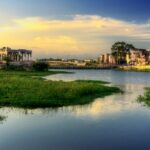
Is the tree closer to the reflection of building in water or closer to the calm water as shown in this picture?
the reflection of building in water

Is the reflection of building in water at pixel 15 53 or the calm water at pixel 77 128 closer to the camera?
the calm water at pixel 77 128

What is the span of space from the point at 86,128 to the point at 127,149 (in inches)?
164

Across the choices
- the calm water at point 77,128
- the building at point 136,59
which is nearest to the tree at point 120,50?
the building at point 136,59

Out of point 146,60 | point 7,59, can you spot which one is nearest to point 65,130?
point 7,59

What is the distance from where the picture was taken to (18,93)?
31609 millimetres

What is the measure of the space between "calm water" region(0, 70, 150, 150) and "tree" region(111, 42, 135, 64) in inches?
5667

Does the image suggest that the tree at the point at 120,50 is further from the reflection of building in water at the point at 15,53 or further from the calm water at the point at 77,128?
the calm water at the point at 77,128

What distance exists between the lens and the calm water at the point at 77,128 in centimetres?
1616

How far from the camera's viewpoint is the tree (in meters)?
170

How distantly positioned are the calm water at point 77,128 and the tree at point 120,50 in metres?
144

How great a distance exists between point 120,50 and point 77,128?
152m

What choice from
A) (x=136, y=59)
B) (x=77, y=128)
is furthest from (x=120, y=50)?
(x=77, y=128)

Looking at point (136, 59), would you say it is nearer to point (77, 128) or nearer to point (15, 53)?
point (15, 53)

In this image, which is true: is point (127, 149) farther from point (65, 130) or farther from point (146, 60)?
point (146, 60)
